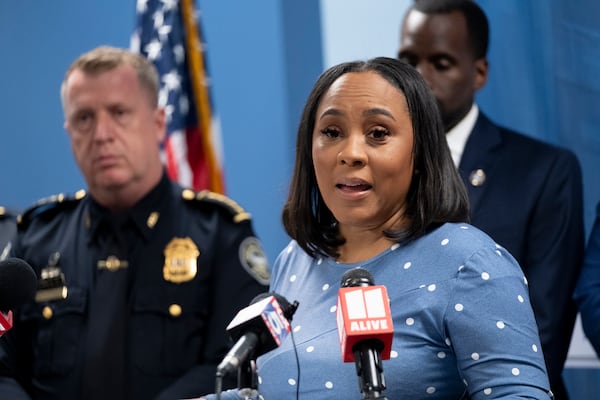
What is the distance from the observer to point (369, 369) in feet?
5.25

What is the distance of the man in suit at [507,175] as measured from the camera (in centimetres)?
310

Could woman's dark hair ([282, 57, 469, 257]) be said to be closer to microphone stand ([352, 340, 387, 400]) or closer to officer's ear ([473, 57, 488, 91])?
microphone stand ([352, 340, 387, 400])

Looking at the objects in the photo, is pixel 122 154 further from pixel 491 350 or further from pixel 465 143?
pixel 491 350

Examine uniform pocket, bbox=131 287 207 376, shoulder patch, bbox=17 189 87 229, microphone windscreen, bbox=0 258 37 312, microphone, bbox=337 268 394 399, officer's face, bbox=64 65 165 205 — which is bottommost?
uniform pocket, bbox=131 287 207 376

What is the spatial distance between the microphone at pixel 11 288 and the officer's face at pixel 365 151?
628 millimetres

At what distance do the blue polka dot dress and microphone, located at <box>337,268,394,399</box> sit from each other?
0.31 metres

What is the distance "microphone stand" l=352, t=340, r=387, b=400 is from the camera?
157cm

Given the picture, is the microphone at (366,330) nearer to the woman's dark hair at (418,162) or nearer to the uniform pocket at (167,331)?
the woman's dark hair at (418,162)

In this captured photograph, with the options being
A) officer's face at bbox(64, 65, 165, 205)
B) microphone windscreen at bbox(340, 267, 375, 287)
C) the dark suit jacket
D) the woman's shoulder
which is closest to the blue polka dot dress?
the woman's shoulder

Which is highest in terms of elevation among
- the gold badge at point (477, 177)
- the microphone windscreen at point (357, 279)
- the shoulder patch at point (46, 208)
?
the shoulder patch at point (46, 208)

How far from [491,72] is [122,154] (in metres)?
1.37

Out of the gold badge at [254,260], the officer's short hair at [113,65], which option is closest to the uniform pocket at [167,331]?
the gold badge at [254,260]

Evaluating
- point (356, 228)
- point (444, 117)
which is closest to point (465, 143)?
point (444, 117)

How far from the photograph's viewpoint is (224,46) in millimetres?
5012
